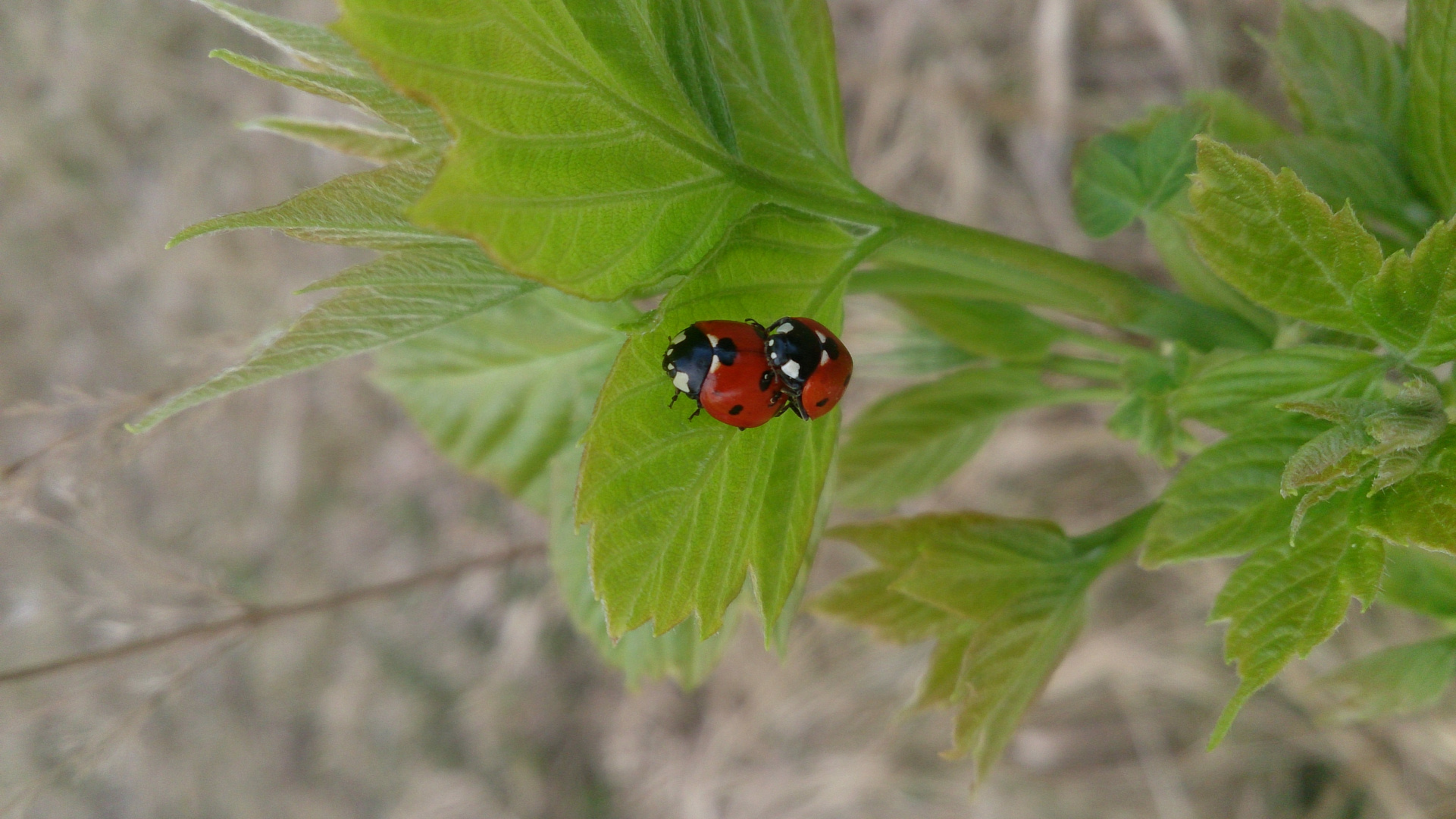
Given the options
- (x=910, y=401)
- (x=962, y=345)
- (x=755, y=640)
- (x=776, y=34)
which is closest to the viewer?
(x=776, y=34)

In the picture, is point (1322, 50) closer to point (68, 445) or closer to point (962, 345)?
point (962, 345)

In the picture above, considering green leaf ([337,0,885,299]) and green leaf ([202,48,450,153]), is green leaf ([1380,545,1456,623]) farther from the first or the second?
green leaf ([202,48,450,153])

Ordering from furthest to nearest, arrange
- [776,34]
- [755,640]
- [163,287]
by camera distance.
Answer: [163,287]
[755,640]
[776,34]

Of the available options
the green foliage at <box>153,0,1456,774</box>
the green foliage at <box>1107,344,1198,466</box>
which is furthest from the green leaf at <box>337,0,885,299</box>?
the green foliage at <box>1107,344,1198,466</box>

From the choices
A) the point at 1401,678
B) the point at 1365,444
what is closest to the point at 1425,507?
the point at 1365,444

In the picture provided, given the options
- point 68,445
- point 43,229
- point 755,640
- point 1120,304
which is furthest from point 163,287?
point 1120,304
